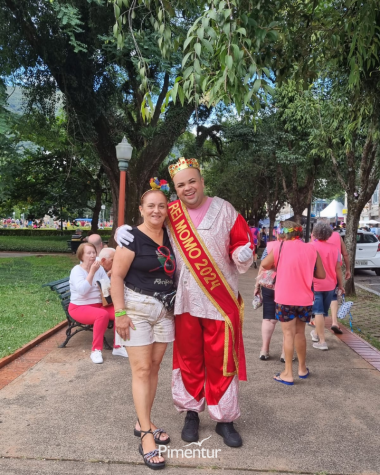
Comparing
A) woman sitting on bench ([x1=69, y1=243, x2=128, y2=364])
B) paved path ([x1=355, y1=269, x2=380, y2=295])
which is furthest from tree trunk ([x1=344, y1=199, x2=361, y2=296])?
woman sitting on bench ([x1=69, y1=243, x2=128, y2=364])

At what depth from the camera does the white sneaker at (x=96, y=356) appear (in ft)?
15.8

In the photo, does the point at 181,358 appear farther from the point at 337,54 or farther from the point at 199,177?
the point at 337,54

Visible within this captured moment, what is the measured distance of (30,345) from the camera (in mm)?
5383

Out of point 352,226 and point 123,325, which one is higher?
point 352,226

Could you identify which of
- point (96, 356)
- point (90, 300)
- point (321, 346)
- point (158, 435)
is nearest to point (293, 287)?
point (321, 346)

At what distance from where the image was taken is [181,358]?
3.19 metres

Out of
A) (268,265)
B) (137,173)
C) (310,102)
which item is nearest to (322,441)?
(268,265)

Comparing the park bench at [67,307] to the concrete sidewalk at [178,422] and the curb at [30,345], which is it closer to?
the curb at [30,345]

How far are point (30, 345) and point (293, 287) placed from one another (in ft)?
10.9

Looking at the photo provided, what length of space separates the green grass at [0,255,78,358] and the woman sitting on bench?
0.89 metres

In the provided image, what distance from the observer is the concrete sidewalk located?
2783mm

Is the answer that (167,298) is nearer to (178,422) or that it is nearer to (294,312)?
(178,422)

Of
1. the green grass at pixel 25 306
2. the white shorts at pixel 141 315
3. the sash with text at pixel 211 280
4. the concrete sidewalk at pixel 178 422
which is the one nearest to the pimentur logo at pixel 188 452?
the concrete sidewalk at pixel 178 422

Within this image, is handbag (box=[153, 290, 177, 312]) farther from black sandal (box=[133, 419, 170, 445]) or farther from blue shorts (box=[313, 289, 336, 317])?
blue shorts (box=[313, 289, 336, 317])
